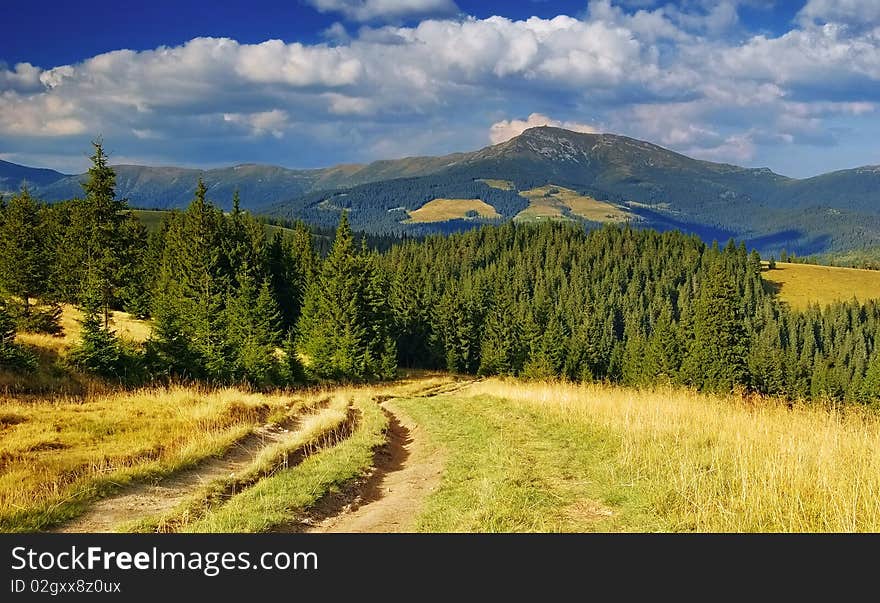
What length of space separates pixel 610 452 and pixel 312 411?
18.3 m

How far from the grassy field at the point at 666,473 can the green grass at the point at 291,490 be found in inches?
97.7

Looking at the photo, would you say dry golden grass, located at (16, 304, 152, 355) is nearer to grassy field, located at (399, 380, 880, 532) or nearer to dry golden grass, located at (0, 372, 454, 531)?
dry golden grass, located at (0, 372, 454, 531)

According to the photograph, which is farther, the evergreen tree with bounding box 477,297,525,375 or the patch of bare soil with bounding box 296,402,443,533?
the evergreen tree with bounding box 477,297,525,375

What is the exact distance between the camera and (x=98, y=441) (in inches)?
654

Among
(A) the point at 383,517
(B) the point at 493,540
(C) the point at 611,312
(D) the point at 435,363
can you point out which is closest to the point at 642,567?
(B) the point at 493,540

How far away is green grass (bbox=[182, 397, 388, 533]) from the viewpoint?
386 inches

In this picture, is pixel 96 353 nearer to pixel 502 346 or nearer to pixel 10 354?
pixel 10 354

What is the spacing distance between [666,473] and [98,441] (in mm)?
15335

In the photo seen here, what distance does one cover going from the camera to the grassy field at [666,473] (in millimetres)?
8555

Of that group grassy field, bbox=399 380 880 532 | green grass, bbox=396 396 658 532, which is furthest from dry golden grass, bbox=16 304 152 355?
grassy field, bbox=399 380 880 532

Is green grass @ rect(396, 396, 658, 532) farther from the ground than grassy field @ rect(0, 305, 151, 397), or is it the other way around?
green grass @ rect(396, 396, 658, 532)

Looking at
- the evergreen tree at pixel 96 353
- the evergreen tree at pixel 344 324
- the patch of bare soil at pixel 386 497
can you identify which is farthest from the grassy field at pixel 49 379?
the evergreen tree at pixel 344 324

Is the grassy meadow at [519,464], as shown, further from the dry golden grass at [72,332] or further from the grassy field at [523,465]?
the dry golden grass at [72,332]

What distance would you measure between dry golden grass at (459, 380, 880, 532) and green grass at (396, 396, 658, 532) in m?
0.30
